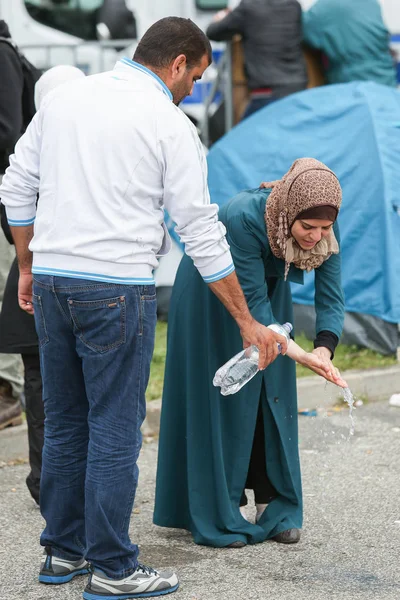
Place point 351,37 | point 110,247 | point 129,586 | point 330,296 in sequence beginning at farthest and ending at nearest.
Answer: point 351,37
point 330,296
point 129,586
point 110,247

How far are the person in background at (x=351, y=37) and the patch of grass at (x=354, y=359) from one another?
104 inches

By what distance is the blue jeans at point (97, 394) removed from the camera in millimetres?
3410

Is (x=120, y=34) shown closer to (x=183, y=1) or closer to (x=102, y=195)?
(x=183, y=1)

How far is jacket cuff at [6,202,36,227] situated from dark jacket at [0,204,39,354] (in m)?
0.75

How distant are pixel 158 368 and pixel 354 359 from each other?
4.22ft

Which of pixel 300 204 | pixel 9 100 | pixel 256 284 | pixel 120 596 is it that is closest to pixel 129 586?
pixel 120 596

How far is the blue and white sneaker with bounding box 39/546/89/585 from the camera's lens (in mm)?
3773

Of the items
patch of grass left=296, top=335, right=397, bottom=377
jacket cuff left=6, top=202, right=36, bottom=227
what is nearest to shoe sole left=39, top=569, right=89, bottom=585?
jacket cuff left=6, top=202, right=36, bottom=227

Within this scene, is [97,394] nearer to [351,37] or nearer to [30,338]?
[30,338]

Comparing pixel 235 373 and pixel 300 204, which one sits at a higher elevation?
pixel 300 204

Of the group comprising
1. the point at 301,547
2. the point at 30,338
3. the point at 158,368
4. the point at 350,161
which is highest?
the point at 30,338

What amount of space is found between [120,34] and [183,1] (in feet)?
2.57

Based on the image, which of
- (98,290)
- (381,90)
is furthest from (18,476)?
(381,90)

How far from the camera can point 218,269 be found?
11.3 feet
